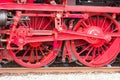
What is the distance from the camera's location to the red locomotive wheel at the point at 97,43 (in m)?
6.06

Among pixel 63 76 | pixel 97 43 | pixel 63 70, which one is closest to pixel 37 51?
pixel 63 70

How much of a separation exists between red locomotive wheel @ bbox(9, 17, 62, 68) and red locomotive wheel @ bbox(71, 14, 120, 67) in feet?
1.48

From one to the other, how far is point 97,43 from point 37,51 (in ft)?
3.83

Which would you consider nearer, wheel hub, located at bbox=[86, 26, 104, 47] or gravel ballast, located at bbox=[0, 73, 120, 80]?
gravel ballast, located at bbox=[0, 73, 120, 80]

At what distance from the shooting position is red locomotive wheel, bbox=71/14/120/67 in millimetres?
6062

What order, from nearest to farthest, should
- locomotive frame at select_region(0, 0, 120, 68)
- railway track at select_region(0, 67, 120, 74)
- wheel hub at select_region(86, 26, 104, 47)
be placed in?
locomotive frame at select_region(0, 0, 120, 68) < railway track at select_region(0, 67, 120, 74) < wheel hub at select_region(86, 26, 104, 47)

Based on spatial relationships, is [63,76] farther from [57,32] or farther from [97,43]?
[97,43]

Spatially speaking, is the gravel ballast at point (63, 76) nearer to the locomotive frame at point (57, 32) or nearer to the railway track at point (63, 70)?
the railway track at point (63, 70)

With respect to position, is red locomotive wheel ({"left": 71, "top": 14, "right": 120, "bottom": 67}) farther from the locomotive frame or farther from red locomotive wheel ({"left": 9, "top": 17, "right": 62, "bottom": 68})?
red locomotive wheel ({"left": 9, "top": 17, "right": 62, "bottom": 68})

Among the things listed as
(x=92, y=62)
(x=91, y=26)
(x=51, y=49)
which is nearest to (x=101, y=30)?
(x=91, y=26)

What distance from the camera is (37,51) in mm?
6336

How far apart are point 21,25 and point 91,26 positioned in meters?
1.29

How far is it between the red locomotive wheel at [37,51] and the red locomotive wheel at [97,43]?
451 millimetres

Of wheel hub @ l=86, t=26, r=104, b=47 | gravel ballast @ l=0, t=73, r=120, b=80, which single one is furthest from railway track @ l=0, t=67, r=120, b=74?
wheel hub @ l=86, t=26, r=104, b=47
